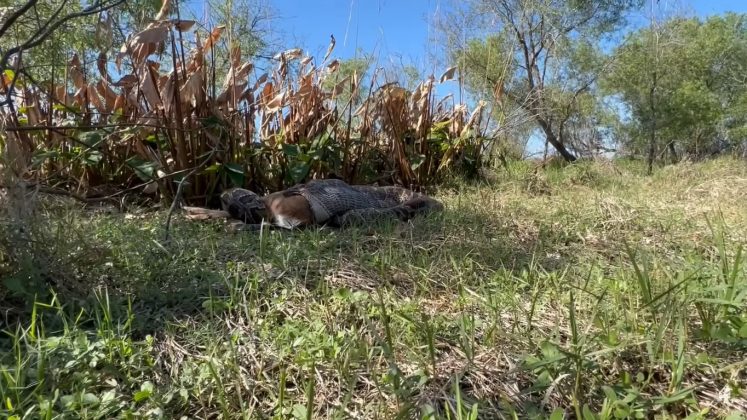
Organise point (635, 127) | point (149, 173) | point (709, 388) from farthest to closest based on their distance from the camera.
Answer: point (635, 127), point (149, 173), point (709, 388)

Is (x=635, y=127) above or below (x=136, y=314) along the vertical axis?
above

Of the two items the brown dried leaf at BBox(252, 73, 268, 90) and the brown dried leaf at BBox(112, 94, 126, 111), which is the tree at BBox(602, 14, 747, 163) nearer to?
the brown dried leaf at BBox(252, 73, 268, 90)

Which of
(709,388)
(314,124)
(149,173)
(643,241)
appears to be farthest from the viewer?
(314,124)

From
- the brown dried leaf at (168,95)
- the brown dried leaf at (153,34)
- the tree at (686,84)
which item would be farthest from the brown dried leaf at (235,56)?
the tree at (686,84)

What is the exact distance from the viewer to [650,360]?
88 centimetres

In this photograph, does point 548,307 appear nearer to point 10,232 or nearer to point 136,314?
point 136,314

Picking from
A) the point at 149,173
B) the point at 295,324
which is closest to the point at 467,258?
the point at 295,324

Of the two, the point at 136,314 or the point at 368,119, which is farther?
the point at 368,119

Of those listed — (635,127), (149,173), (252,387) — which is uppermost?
(635,127)

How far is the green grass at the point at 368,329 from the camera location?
2.71 ft

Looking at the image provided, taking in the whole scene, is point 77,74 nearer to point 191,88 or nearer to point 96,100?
point 96,100

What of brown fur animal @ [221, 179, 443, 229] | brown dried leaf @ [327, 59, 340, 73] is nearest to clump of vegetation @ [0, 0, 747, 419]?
brown fur animal @ [221, 179, 443, 229]

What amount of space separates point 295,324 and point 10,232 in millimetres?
751

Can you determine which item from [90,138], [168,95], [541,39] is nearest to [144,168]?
[90,138]
